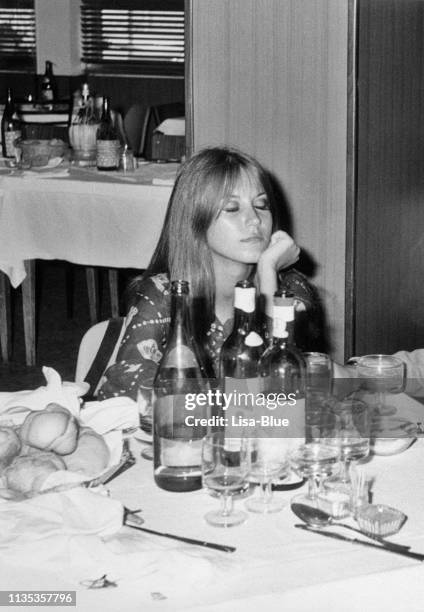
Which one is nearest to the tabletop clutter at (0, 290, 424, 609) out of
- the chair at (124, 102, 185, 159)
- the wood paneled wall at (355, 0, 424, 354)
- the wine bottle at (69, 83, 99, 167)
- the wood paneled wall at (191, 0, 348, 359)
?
the wood paneled wall at (191, 0, 348, 359)

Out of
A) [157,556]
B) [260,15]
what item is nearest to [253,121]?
[260,15]

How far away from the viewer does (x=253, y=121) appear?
11.7ft

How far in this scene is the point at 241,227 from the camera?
2186 millimetres

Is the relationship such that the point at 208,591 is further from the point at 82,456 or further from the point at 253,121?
the point at 253,121

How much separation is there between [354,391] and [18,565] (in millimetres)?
830

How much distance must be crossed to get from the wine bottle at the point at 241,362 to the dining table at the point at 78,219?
2.34 m

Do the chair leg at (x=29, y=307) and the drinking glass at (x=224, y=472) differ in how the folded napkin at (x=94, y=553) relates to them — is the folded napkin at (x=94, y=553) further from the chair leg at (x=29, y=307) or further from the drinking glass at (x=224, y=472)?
the chair leg at (x=29, y=307)

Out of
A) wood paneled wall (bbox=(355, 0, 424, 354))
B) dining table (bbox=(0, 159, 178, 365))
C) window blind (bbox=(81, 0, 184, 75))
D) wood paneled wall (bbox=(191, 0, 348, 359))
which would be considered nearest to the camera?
wood paneled wall (bbox=(191, 0, 348, 359))

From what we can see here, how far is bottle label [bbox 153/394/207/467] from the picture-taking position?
1.54m

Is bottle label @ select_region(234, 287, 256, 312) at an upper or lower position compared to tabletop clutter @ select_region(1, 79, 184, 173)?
lower

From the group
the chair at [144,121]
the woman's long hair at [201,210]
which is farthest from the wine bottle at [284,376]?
the chair at [144,121]

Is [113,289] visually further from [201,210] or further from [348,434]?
[348,434]

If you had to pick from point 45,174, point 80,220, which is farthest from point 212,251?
point 45,174

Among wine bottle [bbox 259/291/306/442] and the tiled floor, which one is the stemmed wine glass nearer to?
wine bottle [bbox 259/291/306/442]
